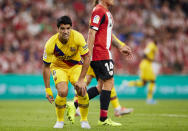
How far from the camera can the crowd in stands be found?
1809cm

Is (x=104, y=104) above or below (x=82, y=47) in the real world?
below

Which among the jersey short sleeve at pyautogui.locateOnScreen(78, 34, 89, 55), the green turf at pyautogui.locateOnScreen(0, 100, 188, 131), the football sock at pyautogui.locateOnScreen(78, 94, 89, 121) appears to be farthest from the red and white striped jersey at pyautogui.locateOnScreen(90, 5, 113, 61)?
the green turf at pyautogui.locateOnScreen(0, 100, 188, 131)

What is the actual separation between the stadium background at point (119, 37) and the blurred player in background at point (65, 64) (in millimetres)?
9247

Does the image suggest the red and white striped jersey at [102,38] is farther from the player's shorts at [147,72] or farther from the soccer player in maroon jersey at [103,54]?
the player's shorts at [147,72]

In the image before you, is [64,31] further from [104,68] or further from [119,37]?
[119,37]

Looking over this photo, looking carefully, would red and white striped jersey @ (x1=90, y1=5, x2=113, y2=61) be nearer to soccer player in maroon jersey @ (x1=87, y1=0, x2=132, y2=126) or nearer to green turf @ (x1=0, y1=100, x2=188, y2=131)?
soccer player in maroon jersey @ (x1=87, y1=0, x2=132, y2=126)

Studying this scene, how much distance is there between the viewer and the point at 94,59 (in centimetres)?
707

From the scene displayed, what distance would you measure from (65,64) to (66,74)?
21 centimetres

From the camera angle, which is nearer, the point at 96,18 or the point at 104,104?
the point at 96,18

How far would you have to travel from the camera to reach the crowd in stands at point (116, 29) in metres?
18.1

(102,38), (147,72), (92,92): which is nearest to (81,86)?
(102,38)

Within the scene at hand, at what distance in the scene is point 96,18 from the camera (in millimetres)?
6887

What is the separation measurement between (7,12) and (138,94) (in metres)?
7.58

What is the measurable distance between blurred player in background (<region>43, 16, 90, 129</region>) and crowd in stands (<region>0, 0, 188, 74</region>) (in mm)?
10717
